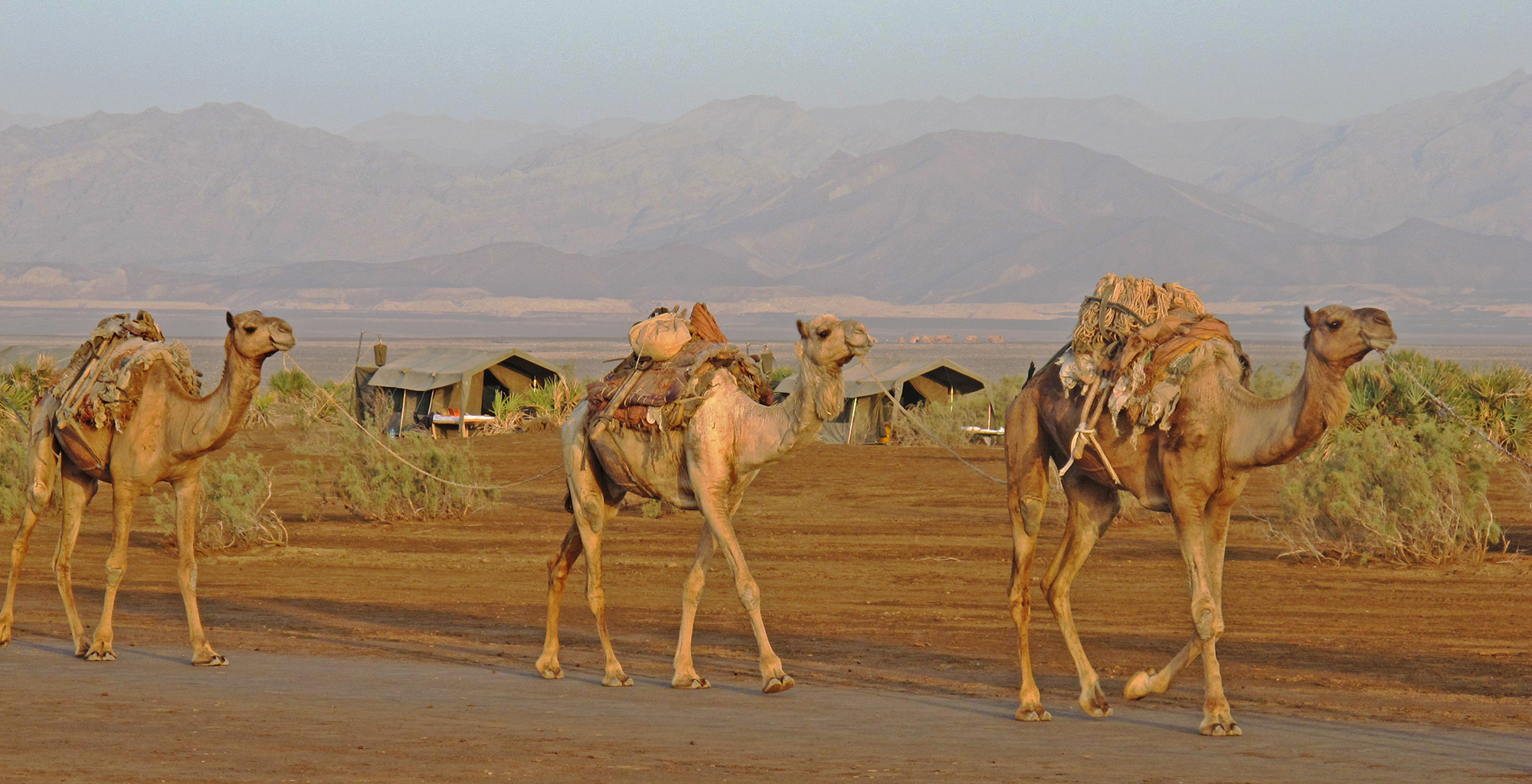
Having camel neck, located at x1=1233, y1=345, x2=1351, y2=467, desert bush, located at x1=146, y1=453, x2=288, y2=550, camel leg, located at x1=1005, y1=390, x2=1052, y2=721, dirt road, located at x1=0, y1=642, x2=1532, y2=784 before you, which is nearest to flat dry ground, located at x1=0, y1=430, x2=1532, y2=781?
dirt road, located at x1=0, y1=642, x2=1532, y2=784

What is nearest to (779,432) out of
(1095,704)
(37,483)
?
(1095,704)

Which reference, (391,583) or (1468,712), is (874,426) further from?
(1468,712)

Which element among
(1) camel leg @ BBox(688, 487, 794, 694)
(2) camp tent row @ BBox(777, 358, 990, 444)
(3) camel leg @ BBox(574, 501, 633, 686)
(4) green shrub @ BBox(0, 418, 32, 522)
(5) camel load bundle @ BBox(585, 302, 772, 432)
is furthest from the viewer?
(2) camp tent row @ BBox(777, 358, 990, 444)

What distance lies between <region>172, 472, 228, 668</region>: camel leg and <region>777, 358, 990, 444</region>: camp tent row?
2095 centimetres

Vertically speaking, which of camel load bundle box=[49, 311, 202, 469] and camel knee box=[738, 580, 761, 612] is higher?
camel load bundle box=[49, 311, 202, 469]

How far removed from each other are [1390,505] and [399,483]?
11837 millimetres

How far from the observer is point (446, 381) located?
34.0 metres

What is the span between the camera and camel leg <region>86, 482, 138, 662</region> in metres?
10.1

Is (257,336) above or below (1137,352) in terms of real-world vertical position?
below

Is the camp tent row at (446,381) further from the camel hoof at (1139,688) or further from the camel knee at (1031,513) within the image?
the camel hoof at (1139,688)

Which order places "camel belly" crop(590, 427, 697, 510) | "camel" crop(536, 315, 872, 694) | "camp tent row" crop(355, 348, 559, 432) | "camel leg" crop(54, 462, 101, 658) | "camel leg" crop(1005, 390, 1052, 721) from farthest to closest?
"camp tent row" crop(355, 348, 559, 432) → "camel leg" crop(54, 462, 101, 658) → "camel belly" crop(590, 427, 697, 510) → "camel leg" crop(1005, 390, 1052, 721) → "camel" crop(536, 315, 872, 694)

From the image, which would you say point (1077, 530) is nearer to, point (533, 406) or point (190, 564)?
point (190, 564)

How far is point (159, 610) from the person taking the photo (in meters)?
13.4

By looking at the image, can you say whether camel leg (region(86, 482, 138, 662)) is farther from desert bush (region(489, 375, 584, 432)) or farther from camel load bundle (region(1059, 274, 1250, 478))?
desert bush (region(489, 375, 584, 432))
